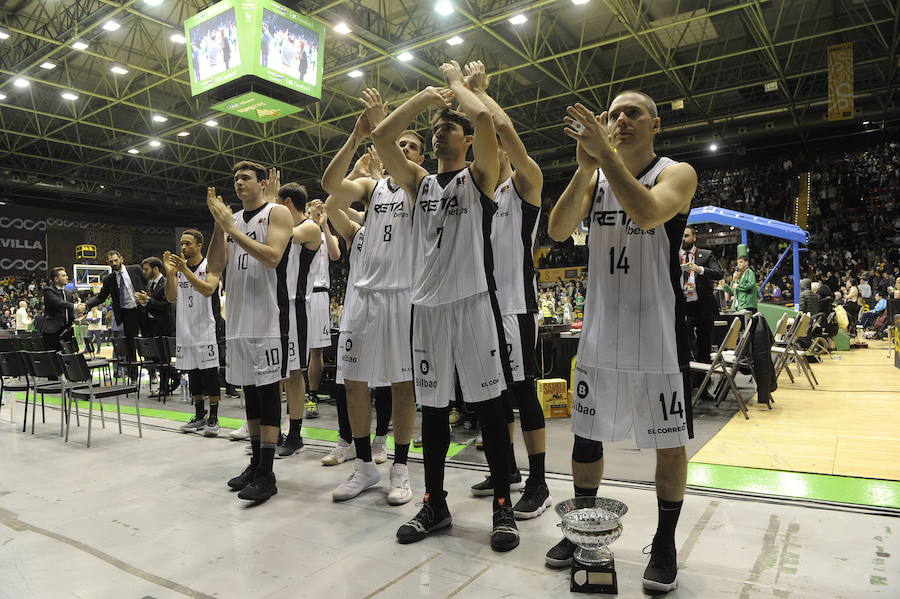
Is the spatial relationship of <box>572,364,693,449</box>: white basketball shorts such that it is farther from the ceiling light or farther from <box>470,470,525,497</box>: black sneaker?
the ceiling light

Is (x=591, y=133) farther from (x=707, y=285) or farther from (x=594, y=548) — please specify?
(x=707, y=285)

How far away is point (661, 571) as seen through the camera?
220cm

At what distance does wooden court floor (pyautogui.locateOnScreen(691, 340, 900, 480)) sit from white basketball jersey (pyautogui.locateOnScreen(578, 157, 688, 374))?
226 cm

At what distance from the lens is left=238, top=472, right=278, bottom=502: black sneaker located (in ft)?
11.2

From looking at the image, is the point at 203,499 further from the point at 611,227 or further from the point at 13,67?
the point at 13,67

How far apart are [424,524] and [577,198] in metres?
1.71

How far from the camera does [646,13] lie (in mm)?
12875

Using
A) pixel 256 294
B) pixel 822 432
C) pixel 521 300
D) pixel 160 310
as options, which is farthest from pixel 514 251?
pixel 160 310

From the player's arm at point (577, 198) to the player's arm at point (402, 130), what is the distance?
0.80 metres

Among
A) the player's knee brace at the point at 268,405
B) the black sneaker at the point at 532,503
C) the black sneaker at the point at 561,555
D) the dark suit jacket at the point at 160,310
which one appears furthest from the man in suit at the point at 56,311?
the black sneaker at the point at 561,555

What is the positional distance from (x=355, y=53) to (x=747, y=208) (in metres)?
14.1

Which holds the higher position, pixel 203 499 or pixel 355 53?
pixel 355 53

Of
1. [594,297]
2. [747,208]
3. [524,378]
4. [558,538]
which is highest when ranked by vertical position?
[747,208]

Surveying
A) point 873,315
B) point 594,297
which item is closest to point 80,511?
point 594,297
